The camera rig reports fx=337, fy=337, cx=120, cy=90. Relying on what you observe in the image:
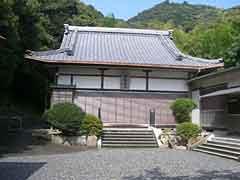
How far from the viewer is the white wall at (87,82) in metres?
18.7

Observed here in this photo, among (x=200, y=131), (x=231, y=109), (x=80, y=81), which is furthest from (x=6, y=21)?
(x=231, y=109)

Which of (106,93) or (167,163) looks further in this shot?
(106,93)

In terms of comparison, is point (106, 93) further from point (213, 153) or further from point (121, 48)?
point (213, 153)

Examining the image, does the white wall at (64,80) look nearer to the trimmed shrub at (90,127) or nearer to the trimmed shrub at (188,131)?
the trimmed shrub at (90,127)

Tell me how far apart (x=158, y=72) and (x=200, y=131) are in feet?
16.2

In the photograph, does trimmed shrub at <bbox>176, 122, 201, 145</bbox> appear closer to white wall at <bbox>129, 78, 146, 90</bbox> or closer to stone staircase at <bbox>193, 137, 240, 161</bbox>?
stone staircase at <bbox>193, 137, 240, 161</bbox>

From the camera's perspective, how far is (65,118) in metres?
15.3

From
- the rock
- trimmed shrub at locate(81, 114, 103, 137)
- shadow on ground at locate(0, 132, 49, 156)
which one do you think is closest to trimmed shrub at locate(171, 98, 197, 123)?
trimmed shrub at locate(81, 114, 103, 137)

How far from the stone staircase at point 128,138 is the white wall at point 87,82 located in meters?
3.15

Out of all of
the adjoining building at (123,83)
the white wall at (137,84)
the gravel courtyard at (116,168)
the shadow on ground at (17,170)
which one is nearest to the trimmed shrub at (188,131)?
the adjoining building at (123,83)

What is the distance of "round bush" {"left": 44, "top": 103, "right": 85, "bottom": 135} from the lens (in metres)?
15.2

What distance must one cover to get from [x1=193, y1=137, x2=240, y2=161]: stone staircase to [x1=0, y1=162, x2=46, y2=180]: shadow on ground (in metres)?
6.70

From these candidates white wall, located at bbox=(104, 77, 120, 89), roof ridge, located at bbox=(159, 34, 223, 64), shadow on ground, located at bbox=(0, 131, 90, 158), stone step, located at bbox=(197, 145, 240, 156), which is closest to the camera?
stone step, located at bbox=(197, 145, 240, 156)

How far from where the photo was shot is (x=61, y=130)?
51.4 ft
